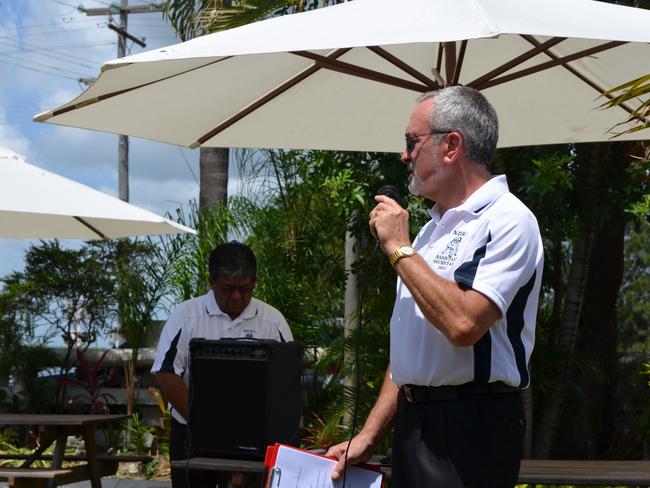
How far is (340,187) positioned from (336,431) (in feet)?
6.38

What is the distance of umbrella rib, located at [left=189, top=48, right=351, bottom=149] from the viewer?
5476 mm

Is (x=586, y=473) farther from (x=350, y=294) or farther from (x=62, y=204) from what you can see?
(x=350, y=294)

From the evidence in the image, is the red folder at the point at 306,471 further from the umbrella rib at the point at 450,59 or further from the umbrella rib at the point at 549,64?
the umbrella rib at the point at 549,64

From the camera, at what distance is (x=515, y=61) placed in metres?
5.20

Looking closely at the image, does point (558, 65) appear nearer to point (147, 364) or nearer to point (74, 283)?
point (147, 364)

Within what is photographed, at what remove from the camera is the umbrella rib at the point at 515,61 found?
194 inches

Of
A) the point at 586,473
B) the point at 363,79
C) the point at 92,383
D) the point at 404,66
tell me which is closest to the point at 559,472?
the point at 586,473

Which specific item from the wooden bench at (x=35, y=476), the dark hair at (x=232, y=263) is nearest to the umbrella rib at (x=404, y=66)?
the dark hair at (x=232, y=263)

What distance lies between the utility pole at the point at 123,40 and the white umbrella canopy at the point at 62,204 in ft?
56.9

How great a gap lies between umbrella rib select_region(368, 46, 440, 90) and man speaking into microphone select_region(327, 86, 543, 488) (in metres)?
1.95

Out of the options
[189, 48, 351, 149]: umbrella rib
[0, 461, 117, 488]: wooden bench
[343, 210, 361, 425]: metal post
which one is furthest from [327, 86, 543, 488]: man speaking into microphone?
[343, 210, 361, 425]: metal post

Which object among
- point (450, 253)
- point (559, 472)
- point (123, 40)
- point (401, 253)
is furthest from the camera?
point (123, 40)

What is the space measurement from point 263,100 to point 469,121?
2.70m

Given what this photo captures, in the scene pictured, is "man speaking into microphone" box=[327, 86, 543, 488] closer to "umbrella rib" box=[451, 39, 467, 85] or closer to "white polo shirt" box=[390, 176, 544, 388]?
"white polo shirt" box=[390, 176, 544, 388]
